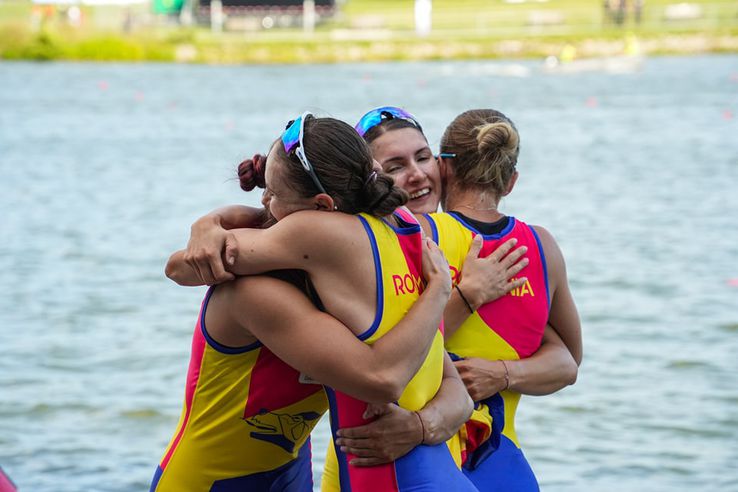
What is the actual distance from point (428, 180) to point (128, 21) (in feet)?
218

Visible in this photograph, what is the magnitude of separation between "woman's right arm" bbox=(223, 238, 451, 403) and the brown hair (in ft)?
2.90

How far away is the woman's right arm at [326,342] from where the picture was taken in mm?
2939

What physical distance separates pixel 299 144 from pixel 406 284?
1.63ft

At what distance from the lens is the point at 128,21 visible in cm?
6731

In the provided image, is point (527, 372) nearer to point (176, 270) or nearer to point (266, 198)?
point (266, 198)

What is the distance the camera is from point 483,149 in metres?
3.74

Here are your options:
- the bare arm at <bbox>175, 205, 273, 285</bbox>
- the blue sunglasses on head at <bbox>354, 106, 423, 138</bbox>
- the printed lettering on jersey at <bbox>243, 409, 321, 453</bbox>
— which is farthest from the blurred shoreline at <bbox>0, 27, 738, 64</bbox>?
the printed lettering on jersey at <bbox>243, 409, 321, 453</bbox>

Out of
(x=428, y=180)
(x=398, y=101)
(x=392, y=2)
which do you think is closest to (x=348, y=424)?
(x=428, y=180)

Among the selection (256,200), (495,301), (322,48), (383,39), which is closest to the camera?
(495,301)

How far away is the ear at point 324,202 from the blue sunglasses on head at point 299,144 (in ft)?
0.06

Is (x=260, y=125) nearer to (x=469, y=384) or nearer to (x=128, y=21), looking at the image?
(x=469, y=384)

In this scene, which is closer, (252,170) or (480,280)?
(252,170)

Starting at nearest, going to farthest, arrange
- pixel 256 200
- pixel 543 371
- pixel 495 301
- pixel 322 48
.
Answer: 1. pixel 495 301
2. pixel 543 371
3. pixel 256 200
4. pixel 322 48

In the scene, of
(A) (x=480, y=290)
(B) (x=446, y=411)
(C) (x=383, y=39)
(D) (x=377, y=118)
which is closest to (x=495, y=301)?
(A) (x=480, y=290)
